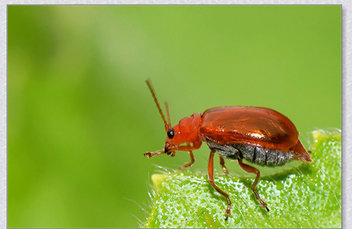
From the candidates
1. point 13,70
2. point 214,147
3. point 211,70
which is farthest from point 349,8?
point 13,70

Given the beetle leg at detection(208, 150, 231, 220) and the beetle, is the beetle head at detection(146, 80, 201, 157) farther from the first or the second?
the beetle leg at detection(208, 150, 231, 220)

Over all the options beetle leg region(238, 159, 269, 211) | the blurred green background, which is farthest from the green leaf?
the blurred green background

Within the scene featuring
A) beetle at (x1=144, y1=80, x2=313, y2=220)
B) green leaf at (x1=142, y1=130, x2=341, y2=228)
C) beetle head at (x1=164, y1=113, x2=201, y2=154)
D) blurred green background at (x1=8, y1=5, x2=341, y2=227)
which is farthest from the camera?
blurred green background at (x1=8, y1=5, x2=341, y2=227)

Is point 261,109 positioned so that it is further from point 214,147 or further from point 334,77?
point 334,77

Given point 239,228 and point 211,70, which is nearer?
point 239,228

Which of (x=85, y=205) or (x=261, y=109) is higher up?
(x=261, y=109)

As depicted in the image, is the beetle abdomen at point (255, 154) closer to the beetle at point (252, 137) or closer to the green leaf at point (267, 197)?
the beetle at point (252, 137)

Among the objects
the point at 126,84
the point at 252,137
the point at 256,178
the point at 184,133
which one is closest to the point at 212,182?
the point at 256,178
